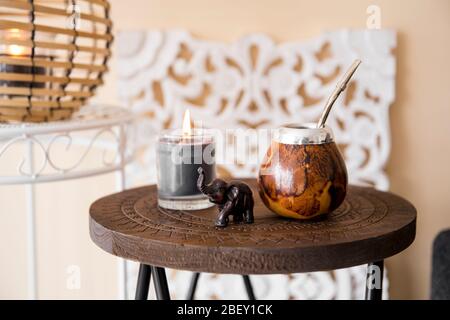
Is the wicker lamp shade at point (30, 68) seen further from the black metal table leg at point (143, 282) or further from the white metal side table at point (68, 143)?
the black metal table leg at point (143, 282)

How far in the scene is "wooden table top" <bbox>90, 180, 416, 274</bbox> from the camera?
1.99 ft

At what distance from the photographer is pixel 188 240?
632 millimetres

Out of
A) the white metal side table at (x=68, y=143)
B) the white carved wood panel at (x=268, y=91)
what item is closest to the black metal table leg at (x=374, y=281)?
the white metal side table at (x=68, y=143)

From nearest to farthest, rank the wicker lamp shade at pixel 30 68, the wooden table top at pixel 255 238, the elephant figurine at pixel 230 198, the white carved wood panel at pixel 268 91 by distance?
1. the wooden table top at pixel 255 238
2. the elephant figurine at pixel 230 198
3. the wicker lamp shade at pixel 30 68
4. the white carved wood panel at pixel 268 91

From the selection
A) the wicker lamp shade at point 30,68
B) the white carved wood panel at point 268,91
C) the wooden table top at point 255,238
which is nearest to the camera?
the wooden table top at point 255,238

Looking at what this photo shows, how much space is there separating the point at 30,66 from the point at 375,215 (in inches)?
21.7

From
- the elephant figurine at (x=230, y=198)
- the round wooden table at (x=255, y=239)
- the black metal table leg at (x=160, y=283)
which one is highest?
the elephant figurine at (x=230, y=198)

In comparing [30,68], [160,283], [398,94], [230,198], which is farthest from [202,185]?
[398,94]

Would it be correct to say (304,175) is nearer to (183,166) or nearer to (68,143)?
(183,166)

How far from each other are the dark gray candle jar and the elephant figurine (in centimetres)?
5

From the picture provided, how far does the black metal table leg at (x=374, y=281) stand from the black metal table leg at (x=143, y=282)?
0.98ft

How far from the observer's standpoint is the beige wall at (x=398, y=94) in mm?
1312

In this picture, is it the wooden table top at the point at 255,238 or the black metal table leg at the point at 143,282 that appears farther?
the black metal table leg at the point at 143,282

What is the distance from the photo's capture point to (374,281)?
745 mm
